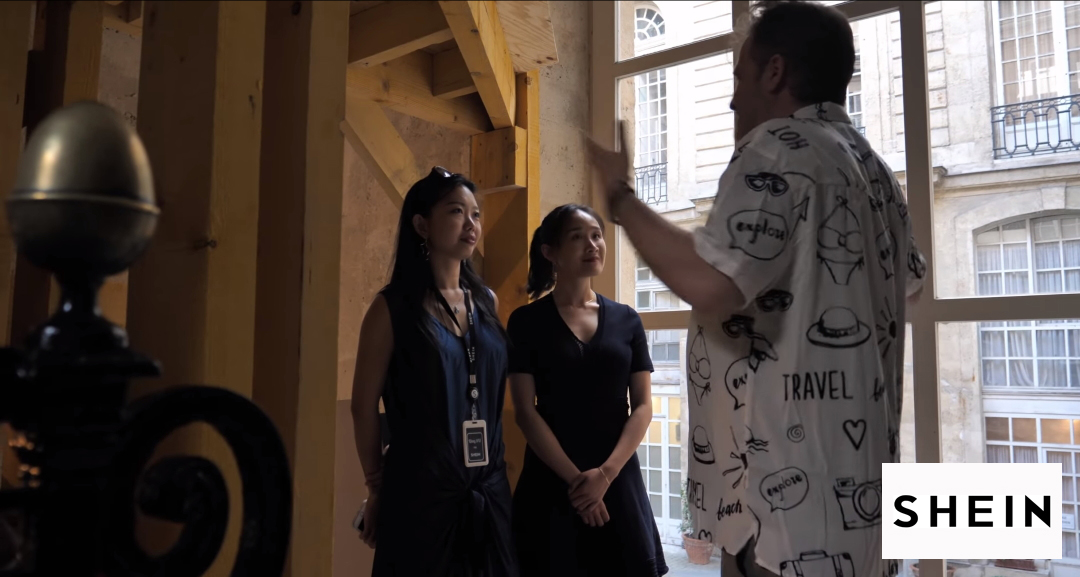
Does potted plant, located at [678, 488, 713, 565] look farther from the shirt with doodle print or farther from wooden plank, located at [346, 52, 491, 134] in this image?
the shirt with doodle print

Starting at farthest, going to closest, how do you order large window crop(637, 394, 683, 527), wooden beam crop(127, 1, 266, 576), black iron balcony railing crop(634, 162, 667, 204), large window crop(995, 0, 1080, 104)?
black iron balcony railing crop(634, 162, 667, 204)
large window crop(637, 394, 683, 527)
large window crop(995, 0, 1080, 104)
wooden beam crop(127, 1, 266, 576)

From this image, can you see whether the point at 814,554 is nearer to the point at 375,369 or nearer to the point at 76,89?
the point at 375,369

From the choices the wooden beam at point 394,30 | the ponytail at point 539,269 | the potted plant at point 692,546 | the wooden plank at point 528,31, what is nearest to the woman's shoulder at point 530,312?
the ponytail at point 539,269

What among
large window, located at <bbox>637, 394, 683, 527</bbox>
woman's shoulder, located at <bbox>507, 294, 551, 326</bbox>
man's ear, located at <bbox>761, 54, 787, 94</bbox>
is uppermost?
man's ear, located at <bbox>761, 54, 787, 94</bbox>

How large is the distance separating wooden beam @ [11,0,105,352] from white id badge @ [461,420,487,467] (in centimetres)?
96

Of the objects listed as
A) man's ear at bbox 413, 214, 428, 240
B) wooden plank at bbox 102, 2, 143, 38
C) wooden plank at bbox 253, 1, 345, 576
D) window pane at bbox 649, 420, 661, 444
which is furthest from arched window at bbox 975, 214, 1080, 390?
wooden plank at bbox 102, 2, 143, 38

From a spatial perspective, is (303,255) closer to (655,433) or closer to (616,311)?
(616,311)

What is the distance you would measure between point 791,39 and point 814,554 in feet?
2.79

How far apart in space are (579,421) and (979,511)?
108 cm

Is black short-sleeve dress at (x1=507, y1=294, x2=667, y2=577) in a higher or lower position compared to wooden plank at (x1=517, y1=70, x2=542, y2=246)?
lower

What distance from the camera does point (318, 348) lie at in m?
0.94

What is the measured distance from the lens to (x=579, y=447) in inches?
84.0

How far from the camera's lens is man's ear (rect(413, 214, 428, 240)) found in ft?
6.69

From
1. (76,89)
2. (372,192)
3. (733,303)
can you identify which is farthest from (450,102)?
(733,303)
